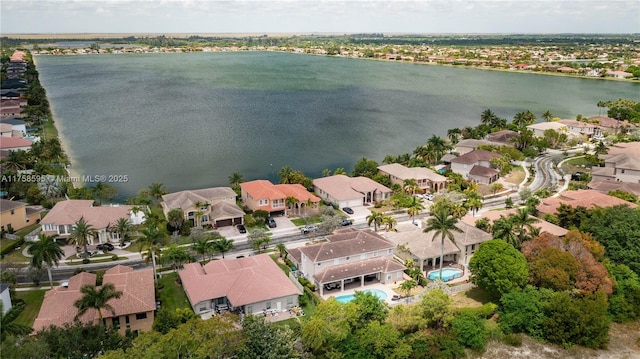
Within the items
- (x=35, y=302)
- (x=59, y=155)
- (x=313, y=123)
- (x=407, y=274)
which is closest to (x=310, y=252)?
(x=407, y=274)

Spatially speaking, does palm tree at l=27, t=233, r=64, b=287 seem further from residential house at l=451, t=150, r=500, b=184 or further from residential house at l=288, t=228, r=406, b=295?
residential house at l=451, t=150, r=500, b=184

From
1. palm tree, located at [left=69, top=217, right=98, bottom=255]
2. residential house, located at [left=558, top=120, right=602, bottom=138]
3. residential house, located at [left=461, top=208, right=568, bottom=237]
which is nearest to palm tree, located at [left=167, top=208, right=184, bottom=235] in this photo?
palm tree, located at [left=69, top=217, right=98, bottom=255]

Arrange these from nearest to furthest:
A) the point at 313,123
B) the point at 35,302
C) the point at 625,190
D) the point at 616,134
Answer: the point at 35,302 < the point at 625,190 < the point at 616,134 < the point at 313,123

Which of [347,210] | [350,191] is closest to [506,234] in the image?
[347,210]

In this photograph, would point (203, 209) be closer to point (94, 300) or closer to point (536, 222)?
point (94, 300)

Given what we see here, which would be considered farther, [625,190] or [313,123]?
[313,123]

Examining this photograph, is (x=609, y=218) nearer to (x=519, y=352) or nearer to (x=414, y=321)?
(x=519, y=352)

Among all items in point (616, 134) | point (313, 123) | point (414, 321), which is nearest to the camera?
point (414, 321)
